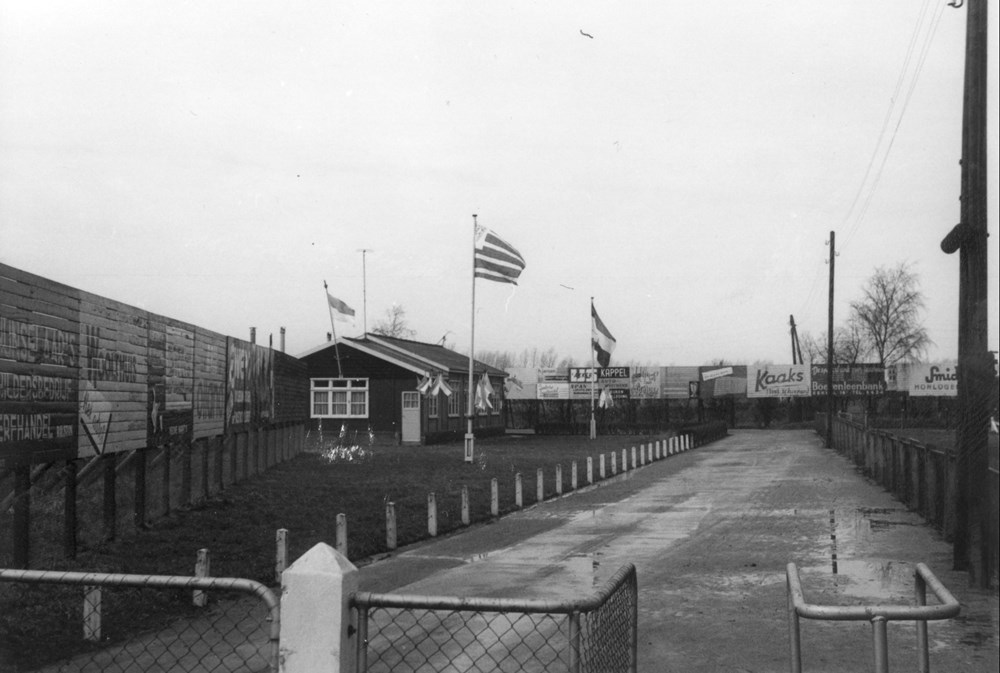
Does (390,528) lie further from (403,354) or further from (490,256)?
(403,354)

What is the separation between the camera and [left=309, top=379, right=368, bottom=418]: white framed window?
151 ft

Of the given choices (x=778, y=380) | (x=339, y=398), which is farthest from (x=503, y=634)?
(x=778, y=380)

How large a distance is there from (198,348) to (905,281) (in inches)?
2762

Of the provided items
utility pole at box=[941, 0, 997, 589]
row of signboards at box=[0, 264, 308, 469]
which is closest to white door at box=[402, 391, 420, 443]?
row of signboards at box=[0, 264, 308, 469]

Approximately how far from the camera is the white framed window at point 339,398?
151 feet

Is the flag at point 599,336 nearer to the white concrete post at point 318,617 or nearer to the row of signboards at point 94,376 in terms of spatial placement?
the row of signboards at point 94,376

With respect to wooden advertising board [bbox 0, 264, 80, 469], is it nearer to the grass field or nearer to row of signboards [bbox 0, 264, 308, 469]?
row of signboards [bbox 0, 264, 308, 469]

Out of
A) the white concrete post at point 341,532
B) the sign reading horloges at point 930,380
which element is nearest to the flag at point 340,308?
the white concrete post at point 341,532

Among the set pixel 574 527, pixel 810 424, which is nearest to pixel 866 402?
pixel 810 424

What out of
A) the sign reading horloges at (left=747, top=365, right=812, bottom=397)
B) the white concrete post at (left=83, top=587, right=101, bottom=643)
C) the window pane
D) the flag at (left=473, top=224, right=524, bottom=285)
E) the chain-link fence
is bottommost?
the chain-link fence

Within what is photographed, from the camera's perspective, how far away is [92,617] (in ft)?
28.7

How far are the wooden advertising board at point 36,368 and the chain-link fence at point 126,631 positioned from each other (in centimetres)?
152

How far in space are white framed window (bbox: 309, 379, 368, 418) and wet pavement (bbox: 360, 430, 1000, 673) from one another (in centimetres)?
2202

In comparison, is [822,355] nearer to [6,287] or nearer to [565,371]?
[565,371]
